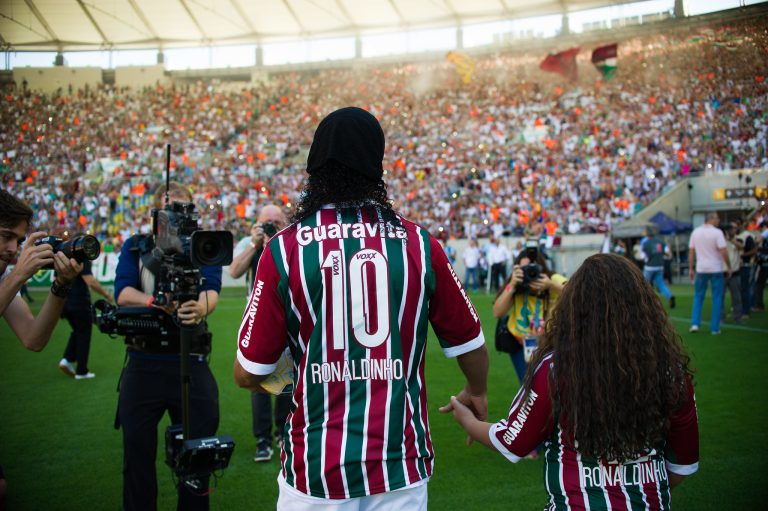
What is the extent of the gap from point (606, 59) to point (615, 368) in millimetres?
36422

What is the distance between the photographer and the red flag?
35.9 m

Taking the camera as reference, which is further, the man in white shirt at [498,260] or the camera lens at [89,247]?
the man in white shirt at [498,260]

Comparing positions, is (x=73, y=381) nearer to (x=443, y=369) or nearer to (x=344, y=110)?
(x=443, y=369)

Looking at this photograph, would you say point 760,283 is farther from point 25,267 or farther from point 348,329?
point 25,267

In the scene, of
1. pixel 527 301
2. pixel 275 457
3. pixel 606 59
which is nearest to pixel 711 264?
pixel 527 301

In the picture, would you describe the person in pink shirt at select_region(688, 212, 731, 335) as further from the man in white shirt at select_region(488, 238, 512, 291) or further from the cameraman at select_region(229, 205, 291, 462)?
the man in white shirt at select_region(488, 238, 512, 291)

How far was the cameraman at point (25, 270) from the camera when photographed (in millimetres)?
2742

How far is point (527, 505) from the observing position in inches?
170

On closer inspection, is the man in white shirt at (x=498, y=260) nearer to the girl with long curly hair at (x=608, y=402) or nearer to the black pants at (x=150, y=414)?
the black pants at (x=150, y=414)

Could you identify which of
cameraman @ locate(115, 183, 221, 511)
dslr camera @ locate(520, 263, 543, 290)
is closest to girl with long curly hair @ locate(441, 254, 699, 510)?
cameraman @ locate(115, 183, 221, 511)

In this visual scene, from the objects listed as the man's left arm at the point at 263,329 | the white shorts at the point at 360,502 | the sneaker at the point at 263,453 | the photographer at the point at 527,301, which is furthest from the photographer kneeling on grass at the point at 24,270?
the photographer at the point at 527,301

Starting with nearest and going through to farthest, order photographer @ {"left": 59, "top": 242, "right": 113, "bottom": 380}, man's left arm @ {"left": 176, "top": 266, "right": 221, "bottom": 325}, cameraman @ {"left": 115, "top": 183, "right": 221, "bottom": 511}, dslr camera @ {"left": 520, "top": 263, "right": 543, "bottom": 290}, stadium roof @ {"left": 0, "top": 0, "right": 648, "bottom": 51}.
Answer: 1. man's left arm @ {"left": 176, "top": 266, "right": 221, "bottom": 325}
2. cameraman @ {"left": 115, "top": 183, "right": 221, "bottom": 511}
3. dslr camera @ {"left": 520, "top": 263, "right": 543, "bottom": 290}
4. photographer @ {"left": 59, "top": 242, "right": 113, "bottom": 380}
5. stadium roof @ {"left": 0, "top": 0, "right": 648, "bottom": 51}

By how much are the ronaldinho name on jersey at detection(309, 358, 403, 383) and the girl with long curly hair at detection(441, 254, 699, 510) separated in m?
0.58

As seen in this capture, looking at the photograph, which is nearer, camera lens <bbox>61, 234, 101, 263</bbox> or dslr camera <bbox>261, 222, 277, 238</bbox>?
camera lens <bbox>61, 234, 101, 263</bbox>
